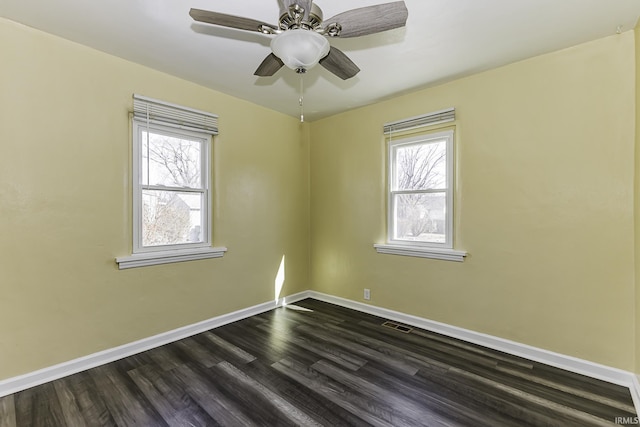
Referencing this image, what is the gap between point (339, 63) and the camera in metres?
2.00

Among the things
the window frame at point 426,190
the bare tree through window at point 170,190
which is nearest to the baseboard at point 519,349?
the window frame at point 426,190

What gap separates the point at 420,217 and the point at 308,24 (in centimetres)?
238

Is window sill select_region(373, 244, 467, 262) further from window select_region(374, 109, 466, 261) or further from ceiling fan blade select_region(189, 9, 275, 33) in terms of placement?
ceiling fan blade select_region(189, 9, 275, 33)

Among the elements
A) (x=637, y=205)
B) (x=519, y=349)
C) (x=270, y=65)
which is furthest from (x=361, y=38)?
(x=519, y=349)

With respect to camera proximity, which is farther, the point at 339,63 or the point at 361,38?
the point at 361,38

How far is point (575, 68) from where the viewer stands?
93.4 inches

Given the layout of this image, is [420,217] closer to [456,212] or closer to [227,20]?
[456,212]

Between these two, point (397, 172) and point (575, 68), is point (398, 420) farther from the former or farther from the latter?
point (575, 68)

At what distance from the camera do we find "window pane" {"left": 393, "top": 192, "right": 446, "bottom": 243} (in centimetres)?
319

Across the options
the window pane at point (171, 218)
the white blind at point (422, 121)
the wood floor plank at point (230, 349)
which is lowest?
the wood floor plank at point (230, 349)

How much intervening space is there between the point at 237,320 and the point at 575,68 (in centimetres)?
404

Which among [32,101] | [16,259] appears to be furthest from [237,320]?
[32,101]

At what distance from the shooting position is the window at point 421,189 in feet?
10.1

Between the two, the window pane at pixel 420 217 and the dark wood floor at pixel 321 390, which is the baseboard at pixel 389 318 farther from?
the window pane at pixel 420 217
